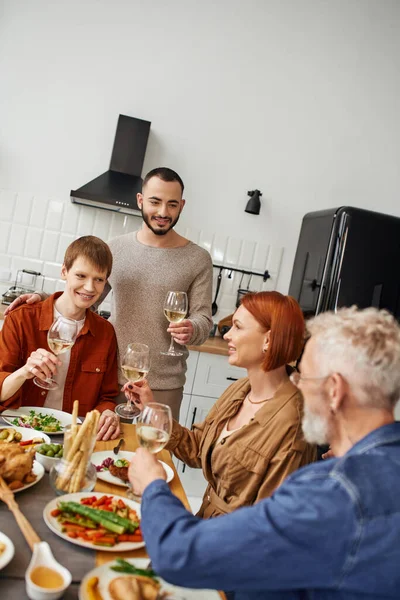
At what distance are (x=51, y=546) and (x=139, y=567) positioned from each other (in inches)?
7.2

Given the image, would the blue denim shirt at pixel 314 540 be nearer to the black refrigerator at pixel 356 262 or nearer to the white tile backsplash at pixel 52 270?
the black refrigerator at pixel 356 262

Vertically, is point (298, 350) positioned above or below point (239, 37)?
below

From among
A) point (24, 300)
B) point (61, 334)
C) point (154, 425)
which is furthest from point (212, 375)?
point (154, 425)

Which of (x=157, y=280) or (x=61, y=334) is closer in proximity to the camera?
(x=61, y=334)

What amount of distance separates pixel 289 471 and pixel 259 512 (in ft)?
2.44

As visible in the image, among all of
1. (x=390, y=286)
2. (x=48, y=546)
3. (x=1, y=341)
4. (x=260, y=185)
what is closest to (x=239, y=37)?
(x=260, y=185)

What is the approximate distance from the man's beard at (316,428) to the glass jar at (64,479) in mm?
542

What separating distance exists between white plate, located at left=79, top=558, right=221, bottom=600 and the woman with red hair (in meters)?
0.61

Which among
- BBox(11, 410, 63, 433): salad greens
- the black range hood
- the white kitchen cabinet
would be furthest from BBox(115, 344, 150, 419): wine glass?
the black range hood

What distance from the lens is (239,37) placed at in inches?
164

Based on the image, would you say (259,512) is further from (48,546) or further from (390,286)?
(390,286)

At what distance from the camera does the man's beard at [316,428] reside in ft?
3.64

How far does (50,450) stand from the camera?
154 cm

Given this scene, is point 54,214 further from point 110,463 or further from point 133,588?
point 133,588
